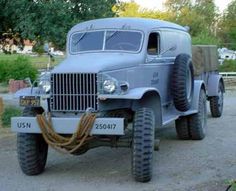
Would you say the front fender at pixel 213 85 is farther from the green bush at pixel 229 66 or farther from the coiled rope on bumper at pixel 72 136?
the green bush at pixel 229 66

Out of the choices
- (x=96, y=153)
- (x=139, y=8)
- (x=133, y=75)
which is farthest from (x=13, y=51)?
(x=139, y=8)

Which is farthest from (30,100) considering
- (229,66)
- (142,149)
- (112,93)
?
(229,66)

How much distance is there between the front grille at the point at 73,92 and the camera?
7879 mm

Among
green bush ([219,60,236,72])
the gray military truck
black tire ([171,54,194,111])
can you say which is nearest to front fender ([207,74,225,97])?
the gray military truck

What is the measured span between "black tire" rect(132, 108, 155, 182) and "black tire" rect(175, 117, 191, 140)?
11.1ft

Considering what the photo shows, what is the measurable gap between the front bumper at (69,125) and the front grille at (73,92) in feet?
0.91

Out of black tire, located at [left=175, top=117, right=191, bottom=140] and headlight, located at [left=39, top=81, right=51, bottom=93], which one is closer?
headlight, located at [left=39, top=81, right=51, bottom=93]

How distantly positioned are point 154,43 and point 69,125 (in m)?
2.62

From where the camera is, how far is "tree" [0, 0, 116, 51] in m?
13.1

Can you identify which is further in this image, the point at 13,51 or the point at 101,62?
the point at 13,51

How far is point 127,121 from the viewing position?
28.1ft

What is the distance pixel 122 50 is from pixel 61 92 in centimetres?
161

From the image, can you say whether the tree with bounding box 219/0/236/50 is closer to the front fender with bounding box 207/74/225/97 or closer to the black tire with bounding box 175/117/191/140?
the front fender with bounding box 207/74/225/97

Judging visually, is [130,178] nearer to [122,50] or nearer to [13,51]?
[122,50]
